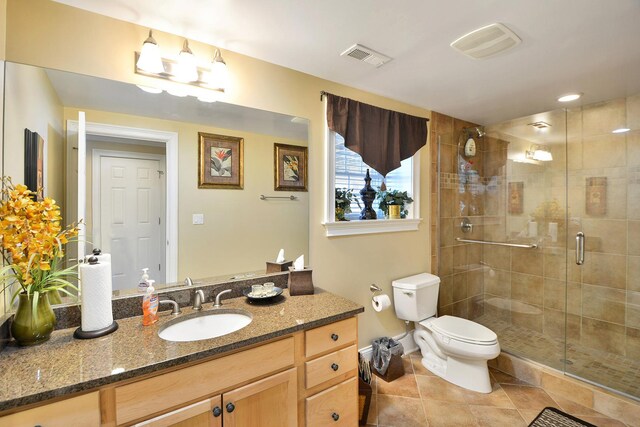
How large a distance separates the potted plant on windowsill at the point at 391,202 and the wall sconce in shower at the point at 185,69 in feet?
4.91

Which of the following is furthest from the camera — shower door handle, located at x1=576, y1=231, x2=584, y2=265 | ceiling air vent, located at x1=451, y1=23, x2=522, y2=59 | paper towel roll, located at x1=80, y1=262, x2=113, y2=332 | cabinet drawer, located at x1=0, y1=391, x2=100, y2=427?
shower door handle, located at x1=576, y1=231, x2=584, y2=265

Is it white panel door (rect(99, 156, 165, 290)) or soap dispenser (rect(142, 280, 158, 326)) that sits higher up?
white panel door (rect(99, 156, 165, 290))

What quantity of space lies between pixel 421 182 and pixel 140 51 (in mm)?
2289

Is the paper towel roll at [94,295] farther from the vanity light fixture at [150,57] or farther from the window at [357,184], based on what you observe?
the window at [357,184]

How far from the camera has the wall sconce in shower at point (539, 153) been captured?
2.68 meters

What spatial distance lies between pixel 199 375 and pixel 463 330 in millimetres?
2120

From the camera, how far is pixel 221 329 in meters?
1.45

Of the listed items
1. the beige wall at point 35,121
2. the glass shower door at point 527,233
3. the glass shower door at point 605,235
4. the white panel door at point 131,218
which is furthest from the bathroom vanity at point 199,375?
the glass shower door at point 605,235

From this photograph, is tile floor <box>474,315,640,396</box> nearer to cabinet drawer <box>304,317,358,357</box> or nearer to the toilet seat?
the toilet seat

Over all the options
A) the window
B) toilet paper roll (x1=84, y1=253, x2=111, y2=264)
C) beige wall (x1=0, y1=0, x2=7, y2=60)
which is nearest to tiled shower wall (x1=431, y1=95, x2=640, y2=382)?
the window

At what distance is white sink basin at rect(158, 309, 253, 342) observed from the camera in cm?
135

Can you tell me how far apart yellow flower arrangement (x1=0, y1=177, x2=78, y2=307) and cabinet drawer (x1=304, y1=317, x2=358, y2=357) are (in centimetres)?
106

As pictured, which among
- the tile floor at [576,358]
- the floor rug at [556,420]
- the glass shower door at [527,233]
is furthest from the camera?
the glass shower door at [527,233]

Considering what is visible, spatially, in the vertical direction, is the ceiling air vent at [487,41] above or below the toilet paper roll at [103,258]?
above
